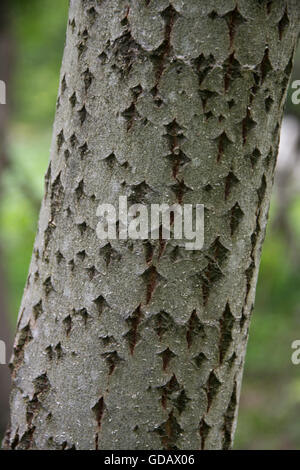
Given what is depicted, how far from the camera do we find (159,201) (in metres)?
1.05

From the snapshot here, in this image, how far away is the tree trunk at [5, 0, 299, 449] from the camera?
1.04 m

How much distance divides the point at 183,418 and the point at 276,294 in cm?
537

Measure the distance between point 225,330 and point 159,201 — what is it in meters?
0.31

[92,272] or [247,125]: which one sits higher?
[247,125]

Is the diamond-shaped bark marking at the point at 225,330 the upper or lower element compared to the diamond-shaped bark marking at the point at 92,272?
lower

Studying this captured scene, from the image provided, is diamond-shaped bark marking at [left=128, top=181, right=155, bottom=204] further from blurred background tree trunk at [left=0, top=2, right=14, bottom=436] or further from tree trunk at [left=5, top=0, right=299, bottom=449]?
blurred background tree trunk at [left=0, top=2, right=14, bottom=436]

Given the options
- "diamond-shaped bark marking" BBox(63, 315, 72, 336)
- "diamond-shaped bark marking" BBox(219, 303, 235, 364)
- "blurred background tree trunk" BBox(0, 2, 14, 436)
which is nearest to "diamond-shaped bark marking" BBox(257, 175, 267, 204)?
"diamond-shaped bark marking" BBox(219, 303, 235, 364)

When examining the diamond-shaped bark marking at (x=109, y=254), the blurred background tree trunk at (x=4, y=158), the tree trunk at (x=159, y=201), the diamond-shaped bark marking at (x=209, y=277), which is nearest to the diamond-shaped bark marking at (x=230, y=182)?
the tree trunk at (x=159, y=201)

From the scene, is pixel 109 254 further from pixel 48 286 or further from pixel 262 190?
pixel 262 190

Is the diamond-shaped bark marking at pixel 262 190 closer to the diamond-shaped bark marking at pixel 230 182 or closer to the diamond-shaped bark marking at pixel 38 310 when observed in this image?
the diamond-shaped bark marking at pixel 230 182

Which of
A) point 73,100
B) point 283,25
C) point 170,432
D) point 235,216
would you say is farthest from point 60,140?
point 170,432

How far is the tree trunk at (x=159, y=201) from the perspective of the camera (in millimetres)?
1040

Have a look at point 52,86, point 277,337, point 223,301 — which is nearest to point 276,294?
point 277,337

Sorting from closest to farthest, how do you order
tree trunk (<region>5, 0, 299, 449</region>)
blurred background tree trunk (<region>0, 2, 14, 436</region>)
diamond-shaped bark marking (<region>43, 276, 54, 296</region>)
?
tree trunk (<region>5, 0, 299, 449</region>) → diamond-shaped bark marking (<region>43, 276, 54, 296</region>) → blurred background tree trunk (<region>0, 2, 14, 436</region>)
